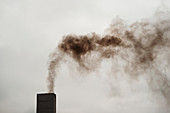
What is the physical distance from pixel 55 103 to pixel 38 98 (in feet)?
11.1

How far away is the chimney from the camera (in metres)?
49.8

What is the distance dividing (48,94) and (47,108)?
2239 millimetres

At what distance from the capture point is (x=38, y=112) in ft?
163

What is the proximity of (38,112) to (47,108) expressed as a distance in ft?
5.14

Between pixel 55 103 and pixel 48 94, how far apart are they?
8.77ft

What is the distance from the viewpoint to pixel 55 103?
171ft

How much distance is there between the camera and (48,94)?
1986 inches

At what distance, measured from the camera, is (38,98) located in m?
50.3

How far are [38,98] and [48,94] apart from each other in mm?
1710

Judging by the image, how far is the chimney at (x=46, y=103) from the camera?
163 feet

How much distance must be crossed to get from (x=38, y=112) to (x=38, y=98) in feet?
7.26

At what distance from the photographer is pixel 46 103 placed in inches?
1971

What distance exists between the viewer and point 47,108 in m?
49.8
